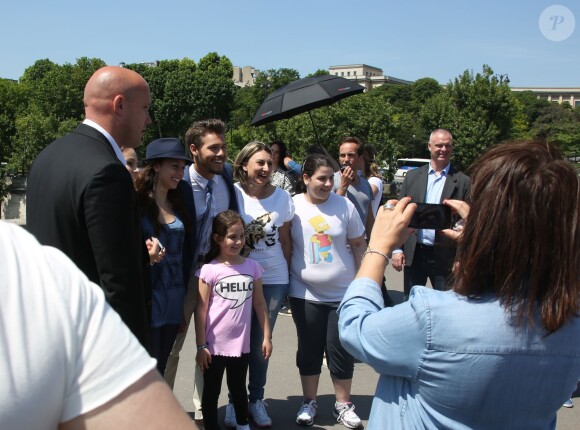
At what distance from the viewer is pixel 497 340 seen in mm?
1469

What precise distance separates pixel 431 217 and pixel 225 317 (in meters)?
2.13

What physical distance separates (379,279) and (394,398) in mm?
358

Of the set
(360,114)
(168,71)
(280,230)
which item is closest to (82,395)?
(280,230)

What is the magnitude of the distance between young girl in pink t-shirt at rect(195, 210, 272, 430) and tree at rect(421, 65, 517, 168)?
32178 millimetres

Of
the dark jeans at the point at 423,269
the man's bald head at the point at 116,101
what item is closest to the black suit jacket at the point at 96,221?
the man's bald head at the point at 116,101

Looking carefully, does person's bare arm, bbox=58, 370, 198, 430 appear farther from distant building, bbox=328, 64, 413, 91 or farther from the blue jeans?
distant building, bbox=328, 64, 413, 91

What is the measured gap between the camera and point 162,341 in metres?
3.69

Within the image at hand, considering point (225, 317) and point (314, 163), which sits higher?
point (314, 163)

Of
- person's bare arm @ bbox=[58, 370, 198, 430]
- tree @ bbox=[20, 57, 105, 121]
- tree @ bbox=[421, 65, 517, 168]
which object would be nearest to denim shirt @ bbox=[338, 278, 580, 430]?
person's bare arm @ bbox=[58, 370, 198, 430]

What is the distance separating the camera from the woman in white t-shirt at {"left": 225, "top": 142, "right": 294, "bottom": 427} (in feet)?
13.9

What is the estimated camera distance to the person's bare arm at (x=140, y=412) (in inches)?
34.0

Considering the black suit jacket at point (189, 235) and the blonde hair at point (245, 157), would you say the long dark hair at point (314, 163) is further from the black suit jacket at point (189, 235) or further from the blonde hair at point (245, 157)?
the black suit jacket at point (189, 235)

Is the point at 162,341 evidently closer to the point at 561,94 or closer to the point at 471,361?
the point at 471,361

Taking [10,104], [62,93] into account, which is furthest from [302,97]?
[10,104]
